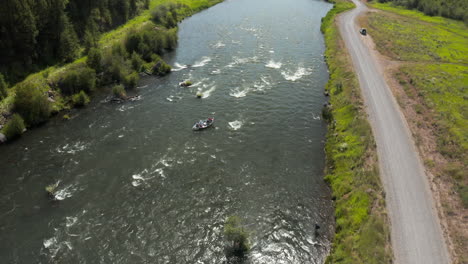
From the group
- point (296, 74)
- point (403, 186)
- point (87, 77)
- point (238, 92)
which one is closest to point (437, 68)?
point (296, 74)

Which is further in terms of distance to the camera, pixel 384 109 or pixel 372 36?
pixel 372 36

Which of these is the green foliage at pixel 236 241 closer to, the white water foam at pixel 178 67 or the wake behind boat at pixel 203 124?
the wake behind boat at pixel 203 124

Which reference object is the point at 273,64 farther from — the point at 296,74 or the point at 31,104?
the point at 31,104

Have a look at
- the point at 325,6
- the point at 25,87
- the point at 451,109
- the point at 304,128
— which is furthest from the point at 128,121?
the point at 325,6

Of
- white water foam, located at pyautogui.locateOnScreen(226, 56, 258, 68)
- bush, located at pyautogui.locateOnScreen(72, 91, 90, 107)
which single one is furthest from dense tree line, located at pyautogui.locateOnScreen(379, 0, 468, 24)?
bush, located at pyautogui.locateOnScreen(72, 91, 90, 107)

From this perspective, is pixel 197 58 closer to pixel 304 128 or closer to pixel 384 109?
pixel 304 128

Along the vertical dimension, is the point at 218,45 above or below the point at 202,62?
above
